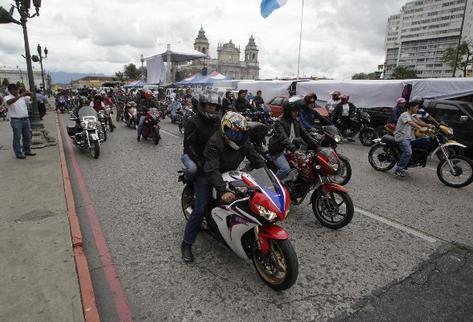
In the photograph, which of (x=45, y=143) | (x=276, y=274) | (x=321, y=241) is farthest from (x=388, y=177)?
(x=45, y=143)

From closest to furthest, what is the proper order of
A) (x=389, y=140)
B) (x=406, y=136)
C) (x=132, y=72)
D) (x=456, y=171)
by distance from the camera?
(x=456, y=171), (x=406, y=136), (x=389, y=140), (x=132, y=72)

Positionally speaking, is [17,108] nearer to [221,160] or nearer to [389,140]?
[221,160]

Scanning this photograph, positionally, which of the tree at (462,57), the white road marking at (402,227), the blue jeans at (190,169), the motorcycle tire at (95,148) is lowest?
the white road marking at (402,227)

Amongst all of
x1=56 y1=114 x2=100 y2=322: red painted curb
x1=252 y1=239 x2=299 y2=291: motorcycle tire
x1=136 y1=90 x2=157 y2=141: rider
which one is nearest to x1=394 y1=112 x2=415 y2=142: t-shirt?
x1=252 y1=239 x2=299 y2=291: motorcycle tire

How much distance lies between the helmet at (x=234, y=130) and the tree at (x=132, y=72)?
97961mm

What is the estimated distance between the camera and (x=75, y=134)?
9.30 m

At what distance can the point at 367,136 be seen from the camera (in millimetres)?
12000

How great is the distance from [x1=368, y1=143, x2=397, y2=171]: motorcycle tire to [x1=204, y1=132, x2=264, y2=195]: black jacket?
17.7 feet

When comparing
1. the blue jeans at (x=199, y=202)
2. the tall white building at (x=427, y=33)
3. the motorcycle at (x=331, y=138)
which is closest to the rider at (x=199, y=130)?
the blue jeans at (x=199, y=202)

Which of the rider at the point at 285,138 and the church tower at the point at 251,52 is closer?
the rider at the point at 285,138

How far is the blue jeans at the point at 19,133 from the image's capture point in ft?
26.1

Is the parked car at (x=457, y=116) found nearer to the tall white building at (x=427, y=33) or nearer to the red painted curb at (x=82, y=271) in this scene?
the red painted curb at (x=82, y=271)

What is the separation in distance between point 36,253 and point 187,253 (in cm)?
178

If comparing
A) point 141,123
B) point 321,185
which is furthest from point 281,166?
point 141,123
